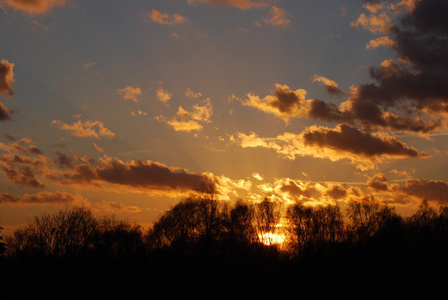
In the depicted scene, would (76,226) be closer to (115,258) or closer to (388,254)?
(115,258)

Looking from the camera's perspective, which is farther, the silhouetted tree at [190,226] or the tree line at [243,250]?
the silhouetted tree at [190,226]

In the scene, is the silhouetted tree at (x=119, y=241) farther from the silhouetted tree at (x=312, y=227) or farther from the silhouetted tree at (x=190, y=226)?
the silhouetted tree at (x=312, y=227)

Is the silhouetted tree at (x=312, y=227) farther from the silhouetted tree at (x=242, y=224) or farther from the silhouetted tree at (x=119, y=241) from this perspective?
the silhouetted tree at (x=119, y=241)

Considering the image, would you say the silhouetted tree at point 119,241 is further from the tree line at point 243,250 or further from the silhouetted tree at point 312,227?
the silhouetted tree at point 312,227

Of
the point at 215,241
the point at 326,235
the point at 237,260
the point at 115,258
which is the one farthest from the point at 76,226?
the point at 326,235

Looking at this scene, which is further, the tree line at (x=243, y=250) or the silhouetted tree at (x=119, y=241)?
the silhouetted tree at (x=119, y=241)

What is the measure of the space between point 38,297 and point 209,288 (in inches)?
1181

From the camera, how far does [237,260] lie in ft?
246

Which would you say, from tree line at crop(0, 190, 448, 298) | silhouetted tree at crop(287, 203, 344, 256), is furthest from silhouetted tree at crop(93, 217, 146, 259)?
silhouetted tree at crop(287, 203, 344, 256)

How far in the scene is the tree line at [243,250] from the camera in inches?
2362

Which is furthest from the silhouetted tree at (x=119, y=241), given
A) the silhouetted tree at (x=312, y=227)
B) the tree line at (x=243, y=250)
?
the silhouetted tree at (x=312, y=227)

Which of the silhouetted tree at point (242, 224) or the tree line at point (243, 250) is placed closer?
the tree line at point (243, 250)

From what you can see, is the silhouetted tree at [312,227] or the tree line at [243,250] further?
the silhouetted tree at [312,227]

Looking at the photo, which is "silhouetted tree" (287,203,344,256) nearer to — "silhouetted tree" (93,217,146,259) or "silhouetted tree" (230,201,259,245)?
"silhouetted tree" (230,201,259,245)
